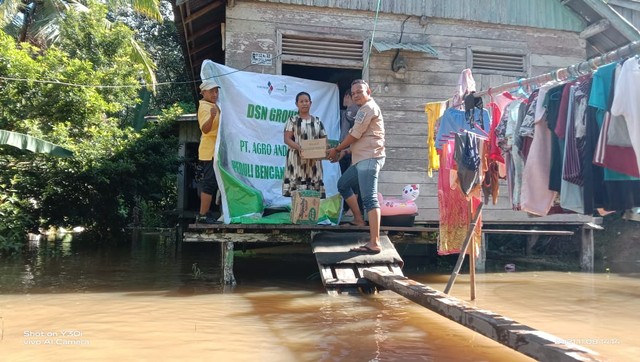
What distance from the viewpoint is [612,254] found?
9.78m

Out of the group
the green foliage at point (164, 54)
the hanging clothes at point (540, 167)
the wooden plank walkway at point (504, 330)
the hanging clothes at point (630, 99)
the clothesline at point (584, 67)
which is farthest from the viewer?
the green foliage at point (164, 54)

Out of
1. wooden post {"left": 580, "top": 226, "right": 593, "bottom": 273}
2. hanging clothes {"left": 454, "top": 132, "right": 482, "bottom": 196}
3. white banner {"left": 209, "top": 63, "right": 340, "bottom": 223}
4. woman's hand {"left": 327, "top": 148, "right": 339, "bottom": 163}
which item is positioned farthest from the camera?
wooden post {"left": 580, "top": 226, "right": 593, "bottom": 273}

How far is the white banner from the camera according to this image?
21.6 feet

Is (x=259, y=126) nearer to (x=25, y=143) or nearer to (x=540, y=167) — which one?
(x=540, y=167)

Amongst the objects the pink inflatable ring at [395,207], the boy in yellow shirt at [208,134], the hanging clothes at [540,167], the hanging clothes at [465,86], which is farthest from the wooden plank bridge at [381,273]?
the hanging clothes at [465,86]

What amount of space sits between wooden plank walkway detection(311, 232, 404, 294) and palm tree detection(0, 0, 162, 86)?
9901 millimetres

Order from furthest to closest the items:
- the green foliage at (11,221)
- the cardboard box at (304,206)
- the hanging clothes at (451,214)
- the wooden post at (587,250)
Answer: the green foliage at (11,221), the wooden post at (587,250), the cardboard box at (304,206), the hanging clothes at (451,214)

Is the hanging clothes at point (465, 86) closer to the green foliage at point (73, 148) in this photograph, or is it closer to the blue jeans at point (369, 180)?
the blue jeans at point (369, 180)

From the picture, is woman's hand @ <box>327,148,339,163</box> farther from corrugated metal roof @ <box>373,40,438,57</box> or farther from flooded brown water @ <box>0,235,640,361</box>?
corrugated metal roof @ <box>373,40,438,57</box>

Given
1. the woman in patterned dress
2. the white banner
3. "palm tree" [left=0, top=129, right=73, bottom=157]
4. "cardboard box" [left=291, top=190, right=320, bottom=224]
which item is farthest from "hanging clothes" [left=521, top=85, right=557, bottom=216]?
"palm tree" [left=0, top=129, right=73, bottom=157]

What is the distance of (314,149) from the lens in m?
5.78

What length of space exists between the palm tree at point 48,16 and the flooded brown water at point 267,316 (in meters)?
8.74

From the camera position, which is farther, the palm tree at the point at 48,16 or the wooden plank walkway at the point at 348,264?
the palm tree at the point at 48,16

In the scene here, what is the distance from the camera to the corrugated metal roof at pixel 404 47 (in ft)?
23.6
